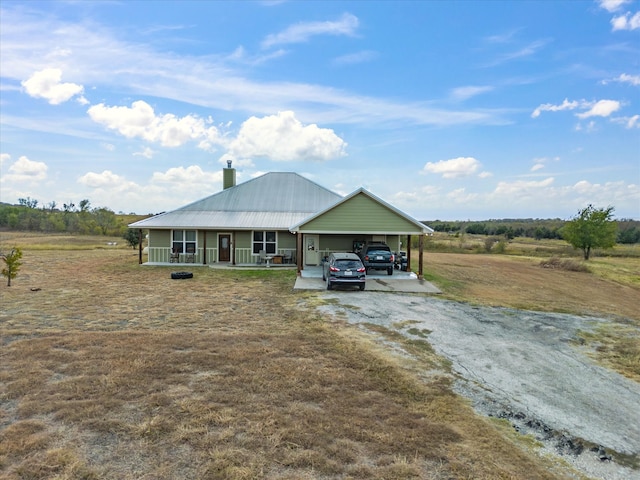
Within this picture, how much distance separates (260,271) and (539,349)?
14.5m

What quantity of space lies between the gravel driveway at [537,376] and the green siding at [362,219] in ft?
21.3

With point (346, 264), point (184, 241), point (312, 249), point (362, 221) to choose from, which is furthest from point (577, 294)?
point (184, 241)

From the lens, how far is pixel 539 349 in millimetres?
9484

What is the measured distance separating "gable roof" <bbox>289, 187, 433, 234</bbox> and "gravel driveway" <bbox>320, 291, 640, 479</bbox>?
6.43 metres

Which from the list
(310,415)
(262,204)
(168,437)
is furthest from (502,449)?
(262,204)

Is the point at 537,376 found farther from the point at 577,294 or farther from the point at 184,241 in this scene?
the point at 184,241

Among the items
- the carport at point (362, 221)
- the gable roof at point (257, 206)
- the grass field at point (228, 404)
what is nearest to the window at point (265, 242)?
the gable roof at point (257, 206)

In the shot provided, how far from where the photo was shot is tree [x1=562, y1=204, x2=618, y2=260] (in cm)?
3819

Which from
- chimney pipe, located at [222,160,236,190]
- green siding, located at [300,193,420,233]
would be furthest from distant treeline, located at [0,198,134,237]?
green siding, located at [300,193,420,233]

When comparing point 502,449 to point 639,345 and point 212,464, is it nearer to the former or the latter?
point 212,464

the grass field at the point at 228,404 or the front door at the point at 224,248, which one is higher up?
the front door at the point at 224,248

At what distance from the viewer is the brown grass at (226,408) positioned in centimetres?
429

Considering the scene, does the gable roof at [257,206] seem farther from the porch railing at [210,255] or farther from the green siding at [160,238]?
the porch railing at [210,255]

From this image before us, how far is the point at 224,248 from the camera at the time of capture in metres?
24.4
